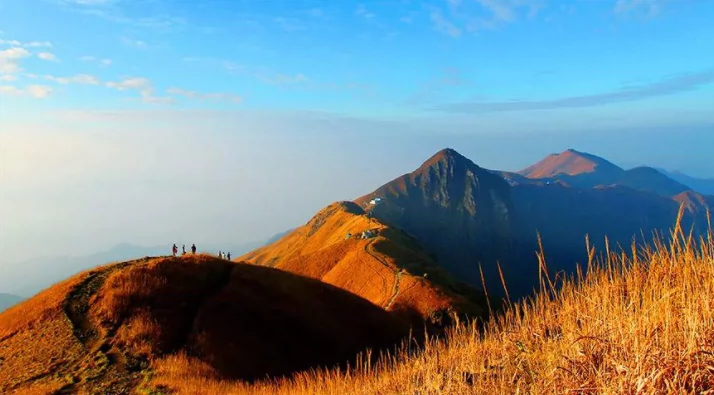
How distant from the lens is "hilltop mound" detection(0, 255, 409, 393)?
880 inches

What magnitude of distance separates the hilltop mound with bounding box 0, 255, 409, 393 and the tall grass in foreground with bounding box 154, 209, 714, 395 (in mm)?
16351

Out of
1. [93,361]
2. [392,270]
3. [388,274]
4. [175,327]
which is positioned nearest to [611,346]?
[93,361]

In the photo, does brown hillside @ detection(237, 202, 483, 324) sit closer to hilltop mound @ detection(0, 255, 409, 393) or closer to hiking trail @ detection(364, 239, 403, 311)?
hiking trail @ detection(364, 239, 403, 311)

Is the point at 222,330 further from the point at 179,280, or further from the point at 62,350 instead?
the point at 62,350

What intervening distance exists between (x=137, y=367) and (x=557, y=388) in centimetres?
2201

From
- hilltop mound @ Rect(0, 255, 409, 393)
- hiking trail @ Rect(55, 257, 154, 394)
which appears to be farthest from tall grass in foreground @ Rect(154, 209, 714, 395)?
hilltop mound @ Rect(0, 255, 409, 393)

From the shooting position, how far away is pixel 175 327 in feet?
93.4

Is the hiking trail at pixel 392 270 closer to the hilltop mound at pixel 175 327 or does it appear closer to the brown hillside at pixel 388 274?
the brown hillside at pixel 388 274

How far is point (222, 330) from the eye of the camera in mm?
29828

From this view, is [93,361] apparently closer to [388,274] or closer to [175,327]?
[175,327]

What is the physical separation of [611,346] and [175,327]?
27652 millimetres

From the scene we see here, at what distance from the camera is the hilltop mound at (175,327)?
22.4 meters

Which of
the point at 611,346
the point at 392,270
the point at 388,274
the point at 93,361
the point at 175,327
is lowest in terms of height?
the point at 388,274

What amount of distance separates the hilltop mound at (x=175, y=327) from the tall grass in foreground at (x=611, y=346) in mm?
16351
